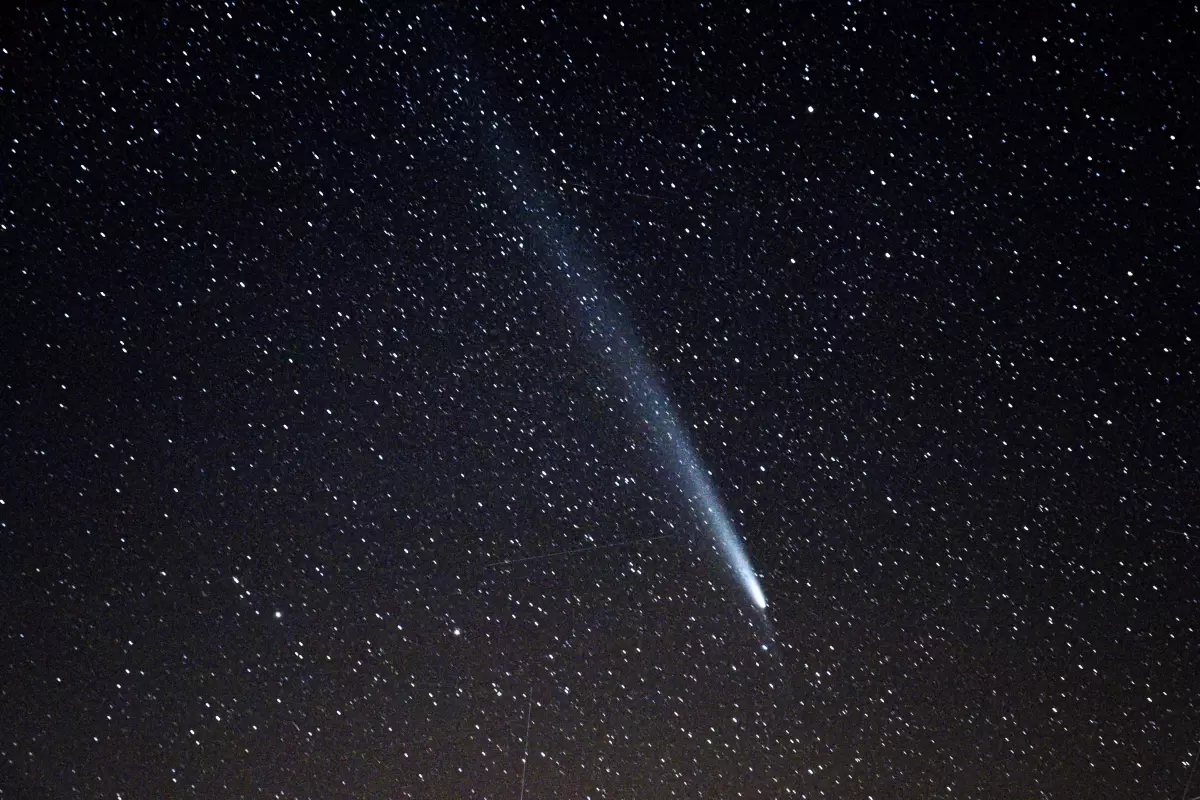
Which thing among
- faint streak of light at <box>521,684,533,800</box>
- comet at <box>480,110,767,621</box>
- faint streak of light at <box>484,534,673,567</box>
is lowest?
faint streak of light at <box>521,684,533,800</box>

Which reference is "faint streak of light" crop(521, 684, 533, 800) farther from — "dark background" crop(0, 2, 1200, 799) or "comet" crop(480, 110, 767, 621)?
"comet" crop(480, 110, 767, 621)

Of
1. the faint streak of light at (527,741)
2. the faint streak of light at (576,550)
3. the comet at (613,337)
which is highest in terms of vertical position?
the comet at (613,337)

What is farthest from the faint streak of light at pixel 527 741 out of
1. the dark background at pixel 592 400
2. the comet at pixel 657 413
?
the comet at pixel 657 413

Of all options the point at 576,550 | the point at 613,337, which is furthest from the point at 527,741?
the point at 613,337

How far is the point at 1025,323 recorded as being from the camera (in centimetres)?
38

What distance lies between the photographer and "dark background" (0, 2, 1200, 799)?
0.37m

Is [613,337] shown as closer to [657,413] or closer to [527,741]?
[657,413]

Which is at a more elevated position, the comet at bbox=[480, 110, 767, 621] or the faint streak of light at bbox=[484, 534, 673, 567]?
the comet at bbox=[480, 110, 767, 621]

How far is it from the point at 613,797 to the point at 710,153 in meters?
0.31

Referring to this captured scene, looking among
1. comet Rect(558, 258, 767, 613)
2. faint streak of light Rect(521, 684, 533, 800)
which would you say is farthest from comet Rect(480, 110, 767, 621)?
faint streak of light Rect(521, 684, 533, 800)

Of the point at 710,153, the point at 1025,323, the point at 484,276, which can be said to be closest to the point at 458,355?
the point at 484,276

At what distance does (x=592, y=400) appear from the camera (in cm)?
39

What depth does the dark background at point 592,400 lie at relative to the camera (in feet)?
1.20

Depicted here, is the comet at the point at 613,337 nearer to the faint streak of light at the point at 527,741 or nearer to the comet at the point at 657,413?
the comet at the point at 657,413
